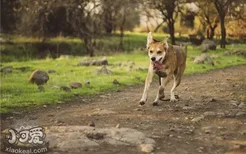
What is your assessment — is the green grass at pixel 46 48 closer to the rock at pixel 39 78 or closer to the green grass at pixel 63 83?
the green grass at pixel 63 83

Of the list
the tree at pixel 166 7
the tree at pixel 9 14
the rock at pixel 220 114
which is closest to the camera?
the rock at pixel 220 114

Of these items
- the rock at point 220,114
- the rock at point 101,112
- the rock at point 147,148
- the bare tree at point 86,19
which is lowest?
the rock at point 220,114

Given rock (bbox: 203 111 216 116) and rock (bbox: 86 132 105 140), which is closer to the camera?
rock (bbox: 86 132 105 140)

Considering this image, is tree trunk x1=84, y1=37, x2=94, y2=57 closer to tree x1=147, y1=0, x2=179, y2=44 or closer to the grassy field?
tree x1=147, y1=0, x2=179, y2=44

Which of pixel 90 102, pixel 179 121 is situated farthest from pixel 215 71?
pixel 179 121

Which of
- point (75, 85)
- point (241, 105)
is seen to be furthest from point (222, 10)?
point (241, 105)

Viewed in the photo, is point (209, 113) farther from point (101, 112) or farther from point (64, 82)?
point (64, 82)

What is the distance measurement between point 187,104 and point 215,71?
39.2 feet

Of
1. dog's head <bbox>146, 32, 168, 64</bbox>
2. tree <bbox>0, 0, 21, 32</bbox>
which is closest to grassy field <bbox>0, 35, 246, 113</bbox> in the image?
dog's head <bbox>146, 32, 168, 64</bbox>

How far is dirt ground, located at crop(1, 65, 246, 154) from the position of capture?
8383 mm

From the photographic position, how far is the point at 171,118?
1088 centimetres

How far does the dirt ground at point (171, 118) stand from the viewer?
838cm

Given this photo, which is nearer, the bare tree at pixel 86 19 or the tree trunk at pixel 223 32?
the bare tree at pixel 86 19

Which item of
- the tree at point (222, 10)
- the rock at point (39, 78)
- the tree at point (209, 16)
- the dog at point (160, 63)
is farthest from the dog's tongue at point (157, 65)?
the tree at point (209, 16)
